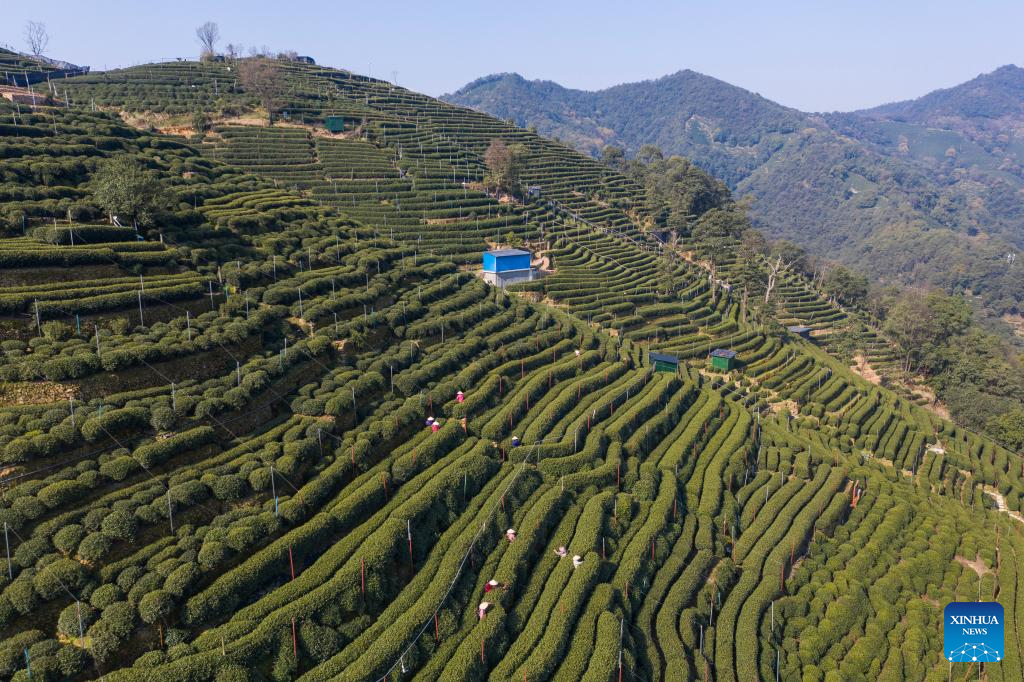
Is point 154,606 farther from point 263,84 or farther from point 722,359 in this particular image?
point 263,84

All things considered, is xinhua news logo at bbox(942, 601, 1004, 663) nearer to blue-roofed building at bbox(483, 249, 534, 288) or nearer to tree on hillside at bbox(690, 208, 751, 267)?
blue-roofed building at bbox(483, 249, 534, 288)

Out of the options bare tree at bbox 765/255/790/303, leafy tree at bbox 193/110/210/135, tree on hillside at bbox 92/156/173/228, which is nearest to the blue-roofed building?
tree on hillside at bbox 92/156/173/228

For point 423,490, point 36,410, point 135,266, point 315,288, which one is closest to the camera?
point 36,410

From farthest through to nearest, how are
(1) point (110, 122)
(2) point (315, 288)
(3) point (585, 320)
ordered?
(3) point (585, 320), (1) point (110, 122), (2) point (315, 288)

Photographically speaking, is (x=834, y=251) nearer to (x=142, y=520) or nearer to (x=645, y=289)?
(x=645, y=289)

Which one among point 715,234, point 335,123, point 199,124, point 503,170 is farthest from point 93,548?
point 715,234

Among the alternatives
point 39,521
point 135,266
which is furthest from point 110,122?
point 39,521
